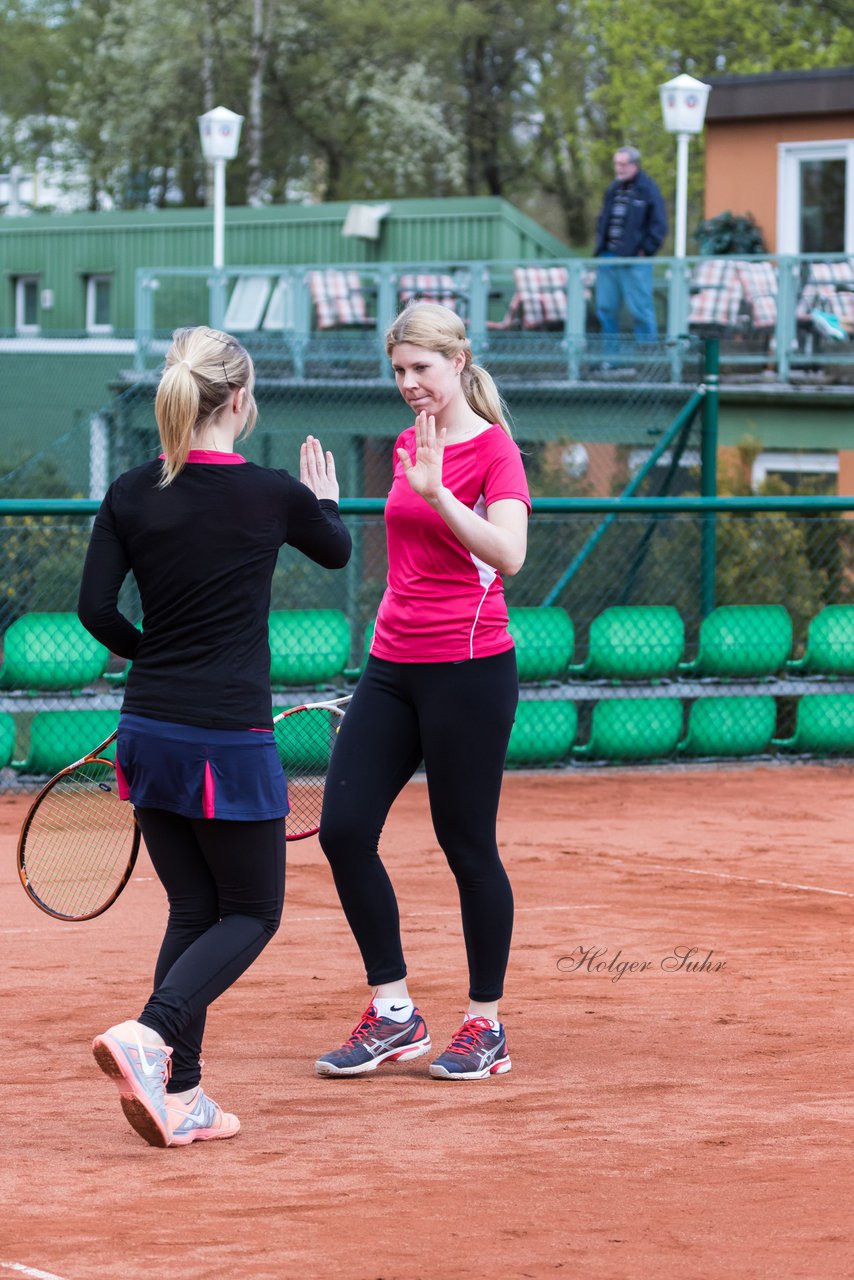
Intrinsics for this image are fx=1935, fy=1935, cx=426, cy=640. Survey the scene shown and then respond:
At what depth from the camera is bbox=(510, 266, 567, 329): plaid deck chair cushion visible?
51.0ft

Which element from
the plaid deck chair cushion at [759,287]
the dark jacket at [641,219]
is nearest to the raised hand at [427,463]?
the plaid deck chair cushion at [759,287]

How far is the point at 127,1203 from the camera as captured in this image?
12.5 feet

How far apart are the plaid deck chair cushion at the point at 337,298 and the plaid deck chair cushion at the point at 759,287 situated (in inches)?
135

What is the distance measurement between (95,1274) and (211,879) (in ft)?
3.59

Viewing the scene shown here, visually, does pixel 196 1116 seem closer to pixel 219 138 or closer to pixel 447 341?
pixel 447 341

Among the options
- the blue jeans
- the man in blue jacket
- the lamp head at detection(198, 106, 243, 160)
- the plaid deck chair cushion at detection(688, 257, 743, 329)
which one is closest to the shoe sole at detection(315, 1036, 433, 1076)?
the blue jeans

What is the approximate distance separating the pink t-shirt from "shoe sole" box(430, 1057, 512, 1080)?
101cm

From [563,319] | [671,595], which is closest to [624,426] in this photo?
[563,319]

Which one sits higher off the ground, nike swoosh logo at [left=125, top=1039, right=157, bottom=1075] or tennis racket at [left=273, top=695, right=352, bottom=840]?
tennis racket at [left=273, top=695, right=352, bottom=840]

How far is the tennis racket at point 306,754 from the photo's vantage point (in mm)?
5234

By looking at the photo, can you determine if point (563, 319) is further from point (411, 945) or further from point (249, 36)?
point (249, 36)

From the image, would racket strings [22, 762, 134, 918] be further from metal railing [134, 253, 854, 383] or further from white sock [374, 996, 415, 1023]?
metal railing [134, 253, 854, 383]

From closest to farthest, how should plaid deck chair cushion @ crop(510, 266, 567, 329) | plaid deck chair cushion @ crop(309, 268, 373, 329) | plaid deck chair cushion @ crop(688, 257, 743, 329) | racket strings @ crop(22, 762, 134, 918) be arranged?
racket strings @ crop(22, 762, 134, 918) < plaid deck chair cushion @ crop(688, 257, 743, 329) < plaid deck chair cushion @ crop(510, 266, 567, 329) < plaid deck chair cushion @ crop(309, 268, 373, 329)

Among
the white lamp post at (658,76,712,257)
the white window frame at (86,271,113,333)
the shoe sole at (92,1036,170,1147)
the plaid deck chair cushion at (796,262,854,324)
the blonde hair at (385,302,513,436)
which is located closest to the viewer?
the shoe sole at (92,1036,170,1147)
